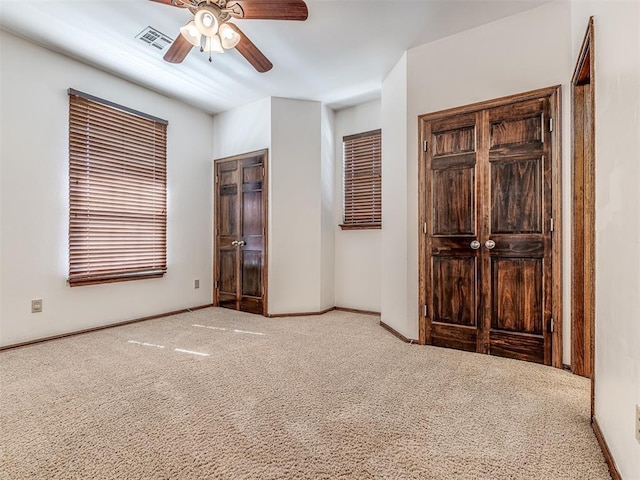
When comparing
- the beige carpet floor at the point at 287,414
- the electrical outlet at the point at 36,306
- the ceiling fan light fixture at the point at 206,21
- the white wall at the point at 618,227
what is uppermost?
the ceiling fan light fixture at the point at 206,21

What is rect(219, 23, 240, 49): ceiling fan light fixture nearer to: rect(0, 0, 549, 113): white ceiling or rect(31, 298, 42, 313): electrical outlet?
rect(0, 0, 549, 113): white ceiling

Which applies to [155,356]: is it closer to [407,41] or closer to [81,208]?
[81,208]

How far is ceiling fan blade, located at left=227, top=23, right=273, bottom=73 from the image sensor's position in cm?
242

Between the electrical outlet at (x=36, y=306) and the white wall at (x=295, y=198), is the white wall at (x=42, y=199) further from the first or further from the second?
the white wall at (x=295, y=198)

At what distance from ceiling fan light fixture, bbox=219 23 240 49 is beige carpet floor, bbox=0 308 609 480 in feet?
7.51

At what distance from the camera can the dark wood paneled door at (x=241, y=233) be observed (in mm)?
4332

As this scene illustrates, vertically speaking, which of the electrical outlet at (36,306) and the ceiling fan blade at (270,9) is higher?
the ceiling fan blade at (270,9)

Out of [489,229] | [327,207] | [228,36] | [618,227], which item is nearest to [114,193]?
[228,36]

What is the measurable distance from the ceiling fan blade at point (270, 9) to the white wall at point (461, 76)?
1.37 m

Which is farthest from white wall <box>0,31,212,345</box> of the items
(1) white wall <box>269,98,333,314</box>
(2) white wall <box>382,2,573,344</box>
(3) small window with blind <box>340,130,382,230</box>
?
(2) white wall <box>382,2,573,344</box>

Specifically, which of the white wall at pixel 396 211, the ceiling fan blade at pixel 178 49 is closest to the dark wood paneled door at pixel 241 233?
the white wall at pixel 396 211

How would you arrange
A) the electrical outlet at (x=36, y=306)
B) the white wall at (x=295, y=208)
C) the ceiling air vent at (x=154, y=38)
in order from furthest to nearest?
the white wall at (x=295, y=208) < the electrical outlet at (x=36, y=306) < the ceiling air vent at (x=154, y=38)

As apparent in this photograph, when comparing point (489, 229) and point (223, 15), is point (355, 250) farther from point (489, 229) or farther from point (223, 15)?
point (223, 15)

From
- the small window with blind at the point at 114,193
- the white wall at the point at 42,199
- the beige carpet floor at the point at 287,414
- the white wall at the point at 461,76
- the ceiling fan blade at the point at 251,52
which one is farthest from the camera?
the small window with blind at the point at 114,193
